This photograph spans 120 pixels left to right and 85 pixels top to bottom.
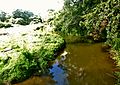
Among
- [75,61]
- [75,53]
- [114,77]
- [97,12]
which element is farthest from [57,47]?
[114,77]

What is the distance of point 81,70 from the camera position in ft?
63.6

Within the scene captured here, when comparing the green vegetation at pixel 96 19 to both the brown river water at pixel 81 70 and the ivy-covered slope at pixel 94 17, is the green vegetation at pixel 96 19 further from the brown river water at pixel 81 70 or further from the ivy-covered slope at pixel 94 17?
the brown river water at pixel 81 70

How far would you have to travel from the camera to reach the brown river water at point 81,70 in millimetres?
16688

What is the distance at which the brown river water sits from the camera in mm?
16688

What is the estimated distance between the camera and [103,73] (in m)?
18.1

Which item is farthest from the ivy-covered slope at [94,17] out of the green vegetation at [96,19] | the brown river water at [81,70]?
the brown river water at [81,70]

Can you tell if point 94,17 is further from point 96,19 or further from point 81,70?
point 81,70

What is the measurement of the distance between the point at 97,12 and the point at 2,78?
11.1 meters

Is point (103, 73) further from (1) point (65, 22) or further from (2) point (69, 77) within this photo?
(1) point (65, 22)

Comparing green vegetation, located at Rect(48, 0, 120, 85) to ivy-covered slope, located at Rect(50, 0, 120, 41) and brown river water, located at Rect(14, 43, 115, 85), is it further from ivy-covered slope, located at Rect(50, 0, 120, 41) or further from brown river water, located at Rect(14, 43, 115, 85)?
brown river water, located at Rect(14, 43, 115, 85)

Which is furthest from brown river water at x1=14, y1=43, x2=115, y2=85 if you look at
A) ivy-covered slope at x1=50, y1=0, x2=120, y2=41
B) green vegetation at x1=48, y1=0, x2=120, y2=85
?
ivy-covered slope at x1=50, y1=0, x2=120, y2=41

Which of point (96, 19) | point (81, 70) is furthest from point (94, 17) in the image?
point (81, 70)

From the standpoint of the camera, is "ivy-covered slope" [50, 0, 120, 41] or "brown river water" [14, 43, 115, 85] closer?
"brown river water" [14, 43, 115, 85]

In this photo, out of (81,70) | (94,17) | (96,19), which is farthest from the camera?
(94,17)
